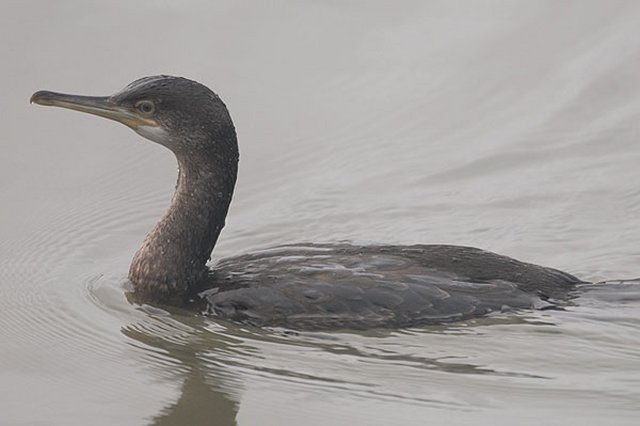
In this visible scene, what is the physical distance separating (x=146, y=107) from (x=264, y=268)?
118 centimetres

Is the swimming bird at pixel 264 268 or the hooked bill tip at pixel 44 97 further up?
the hooked bill tip at pixel 44 97

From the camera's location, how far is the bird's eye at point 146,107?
9359 mm

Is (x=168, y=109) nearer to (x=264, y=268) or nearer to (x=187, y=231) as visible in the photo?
(x=187, y=231)

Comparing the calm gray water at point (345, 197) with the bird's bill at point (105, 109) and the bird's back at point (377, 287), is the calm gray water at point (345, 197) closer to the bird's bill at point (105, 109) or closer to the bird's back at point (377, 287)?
the bird's back at point (377, 287)

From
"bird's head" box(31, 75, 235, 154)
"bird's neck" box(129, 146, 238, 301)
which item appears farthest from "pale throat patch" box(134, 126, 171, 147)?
"bird's neck" box(129, 146, 238, 301)

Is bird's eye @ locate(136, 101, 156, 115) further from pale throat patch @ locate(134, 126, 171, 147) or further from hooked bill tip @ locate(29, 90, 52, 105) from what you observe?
hooked bill tip @ locate(29, 90, 52, 105)

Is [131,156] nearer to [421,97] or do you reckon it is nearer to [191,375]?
[421,97]

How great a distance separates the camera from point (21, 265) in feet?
Result: 32.9

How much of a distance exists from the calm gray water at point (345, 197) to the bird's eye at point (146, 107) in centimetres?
112

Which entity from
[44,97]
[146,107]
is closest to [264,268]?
[146,107]

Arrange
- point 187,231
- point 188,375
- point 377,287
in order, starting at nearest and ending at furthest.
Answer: point 188,375 → point 377,287 → point 187,231

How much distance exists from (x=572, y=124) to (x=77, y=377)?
5.35 meters

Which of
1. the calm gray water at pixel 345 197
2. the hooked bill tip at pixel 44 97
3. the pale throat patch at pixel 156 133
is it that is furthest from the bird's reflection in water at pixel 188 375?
the hooked bill tip at pixel 44 97

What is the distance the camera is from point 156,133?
9.43m
